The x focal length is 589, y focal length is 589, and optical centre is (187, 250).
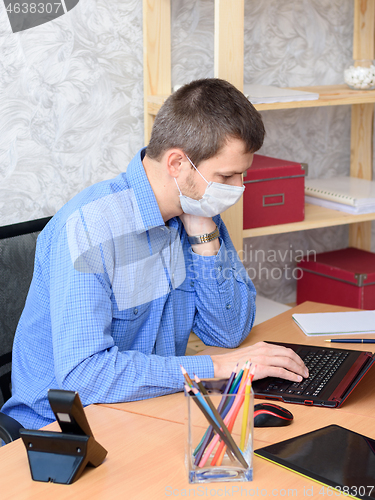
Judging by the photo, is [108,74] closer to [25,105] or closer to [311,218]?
[25,105]

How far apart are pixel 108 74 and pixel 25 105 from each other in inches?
11.7

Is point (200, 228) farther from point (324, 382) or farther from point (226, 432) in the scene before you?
point (226, 432)

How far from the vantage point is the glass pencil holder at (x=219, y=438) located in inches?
31.9

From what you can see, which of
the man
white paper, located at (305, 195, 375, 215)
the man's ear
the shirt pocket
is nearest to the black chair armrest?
the man

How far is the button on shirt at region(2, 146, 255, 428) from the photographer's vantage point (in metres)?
1.04

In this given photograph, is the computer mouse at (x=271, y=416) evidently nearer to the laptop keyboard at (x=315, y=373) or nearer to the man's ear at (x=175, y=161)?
the laptop keyboard at (x=315, y=373)

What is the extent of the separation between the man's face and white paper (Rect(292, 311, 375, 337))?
0.41m

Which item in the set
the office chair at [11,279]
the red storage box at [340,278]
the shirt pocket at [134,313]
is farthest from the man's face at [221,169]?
the red storage box at [340,278]

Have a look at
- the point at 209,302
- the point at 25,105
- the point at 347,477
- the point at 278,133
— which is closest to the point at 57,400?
the point at 347,477

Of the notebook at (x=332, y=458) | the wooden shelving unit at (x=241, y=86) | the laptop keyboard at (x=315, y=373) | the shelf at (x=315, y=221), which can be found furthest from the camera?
the shelf at (x=315, y=221)

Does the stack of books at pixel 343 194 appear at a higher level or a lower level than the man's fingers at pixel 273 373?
higher

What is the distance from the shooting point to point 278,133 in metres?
2.27

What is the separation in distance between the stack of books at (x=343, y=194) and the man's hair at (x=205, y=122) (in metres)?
0.88

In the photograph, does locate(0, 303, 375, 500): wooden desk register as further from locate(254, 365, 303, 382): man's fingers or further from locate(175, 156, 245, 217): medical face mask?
locate(175, 156, 245, 217): medical face mask
